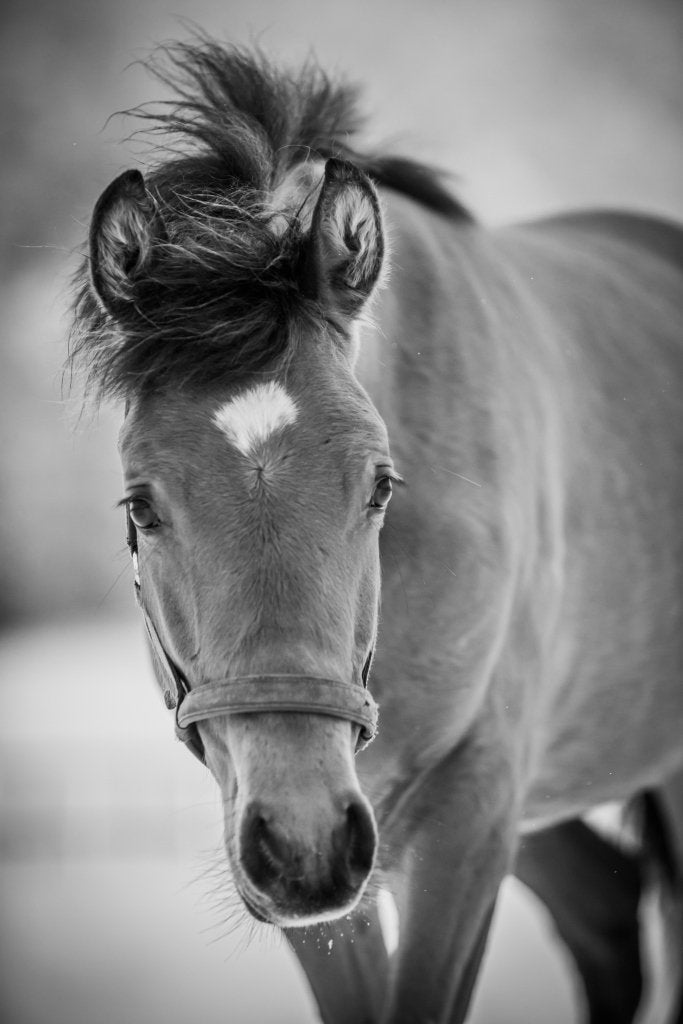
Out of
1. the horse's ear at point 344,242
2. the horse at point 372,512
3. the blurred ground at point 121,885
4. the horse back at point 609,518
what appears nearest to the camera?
the horse at point 372,512

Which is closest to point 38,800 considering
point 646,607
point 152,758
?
point 152,758

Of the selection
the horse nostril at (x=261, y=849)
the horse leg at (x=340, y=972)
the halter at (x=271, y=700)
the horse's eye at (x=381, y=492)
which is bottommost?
the horse leg at (x=340, y=972)

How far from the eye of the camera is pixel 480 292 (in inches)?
104

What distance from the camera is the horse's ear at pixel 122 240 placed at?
1818mm

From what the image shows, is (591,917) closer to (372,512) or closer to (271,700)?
(372,512)

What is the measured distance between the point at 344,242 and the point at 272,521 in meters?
0.59

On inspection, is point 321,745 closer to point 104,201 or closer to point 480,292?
point 104,201

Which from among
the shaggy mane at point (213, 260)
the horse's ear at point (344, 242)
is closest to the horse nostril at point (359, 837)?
the shaggy mane at point (213, 260)

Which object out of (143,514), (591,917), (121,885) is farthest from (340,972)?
(121,885)

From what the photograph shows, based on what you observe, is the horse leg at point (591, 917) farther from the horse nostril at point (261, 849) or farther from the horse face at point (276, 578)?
the horse nostril at point (261, 849)

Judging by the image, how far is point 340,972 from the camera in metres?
2.39

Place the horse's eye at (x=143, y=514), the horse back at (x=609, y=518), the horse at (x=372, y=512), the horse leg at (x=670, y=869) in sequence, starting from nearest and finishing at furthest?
the horse at (x=372, y=512), the horse's eye at (x=143, y=514), the horse back at (x=609, y=518), the horse leg at (x=670, y=869)

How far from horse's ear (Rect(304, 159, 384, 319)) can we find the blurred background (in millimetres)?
495

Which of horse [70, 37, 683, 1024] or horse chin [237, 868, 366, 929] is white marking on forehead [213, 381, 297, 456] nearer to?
horse [70, 37, 683, 1024]
